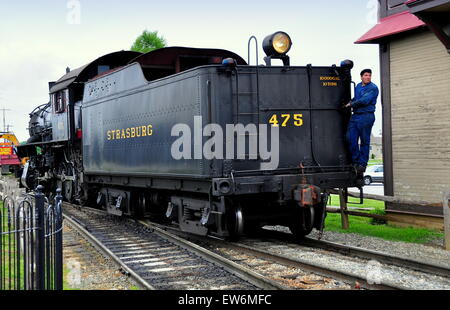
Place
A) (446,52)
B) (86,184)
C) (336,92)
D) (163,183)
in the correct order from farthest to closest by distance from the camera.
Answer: (86,184)
(446,52)
(163,183)
(336,92)

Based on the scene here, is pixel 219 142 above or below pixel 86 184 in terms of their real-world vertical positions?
above

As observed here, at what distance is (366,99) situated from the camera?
321 inches

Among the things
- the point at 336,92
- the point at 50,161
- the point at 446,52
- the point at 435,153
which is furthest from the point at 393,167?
the point at 50,161

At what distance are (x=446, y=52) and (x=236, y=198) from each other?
→ 205 inches

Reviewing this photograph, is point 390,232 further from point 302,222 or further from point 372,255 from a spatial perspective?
point 372,255

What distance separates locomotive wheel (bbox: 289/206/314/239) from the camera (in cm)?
845

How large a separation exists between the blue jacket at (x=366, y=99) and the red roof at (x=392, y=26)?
2705 millimetres

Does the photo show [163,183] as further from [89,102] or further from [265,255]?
[89,102]

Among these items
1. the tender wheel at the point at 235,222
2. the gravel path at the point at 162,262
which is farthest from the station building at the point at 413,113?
the gravel path at the point at 162,262

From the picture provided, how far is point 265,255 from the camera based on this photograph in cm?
729

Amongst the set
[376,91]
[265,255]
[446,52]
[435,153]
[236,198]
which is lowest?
[265,255]

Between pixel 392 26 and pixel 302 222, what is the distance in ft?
16.6

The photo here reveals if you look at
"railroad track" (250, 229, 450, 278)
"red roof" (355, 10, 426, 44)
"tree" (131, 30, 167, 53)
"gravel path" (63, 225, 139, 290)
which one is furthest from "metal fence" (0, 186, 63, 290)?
"tree" (131, 30, 167, 53)

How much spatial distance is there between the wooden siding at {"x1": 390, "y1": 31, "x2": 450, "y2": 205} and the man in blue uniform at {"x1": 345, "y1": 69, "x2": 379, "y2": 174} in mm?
2354
